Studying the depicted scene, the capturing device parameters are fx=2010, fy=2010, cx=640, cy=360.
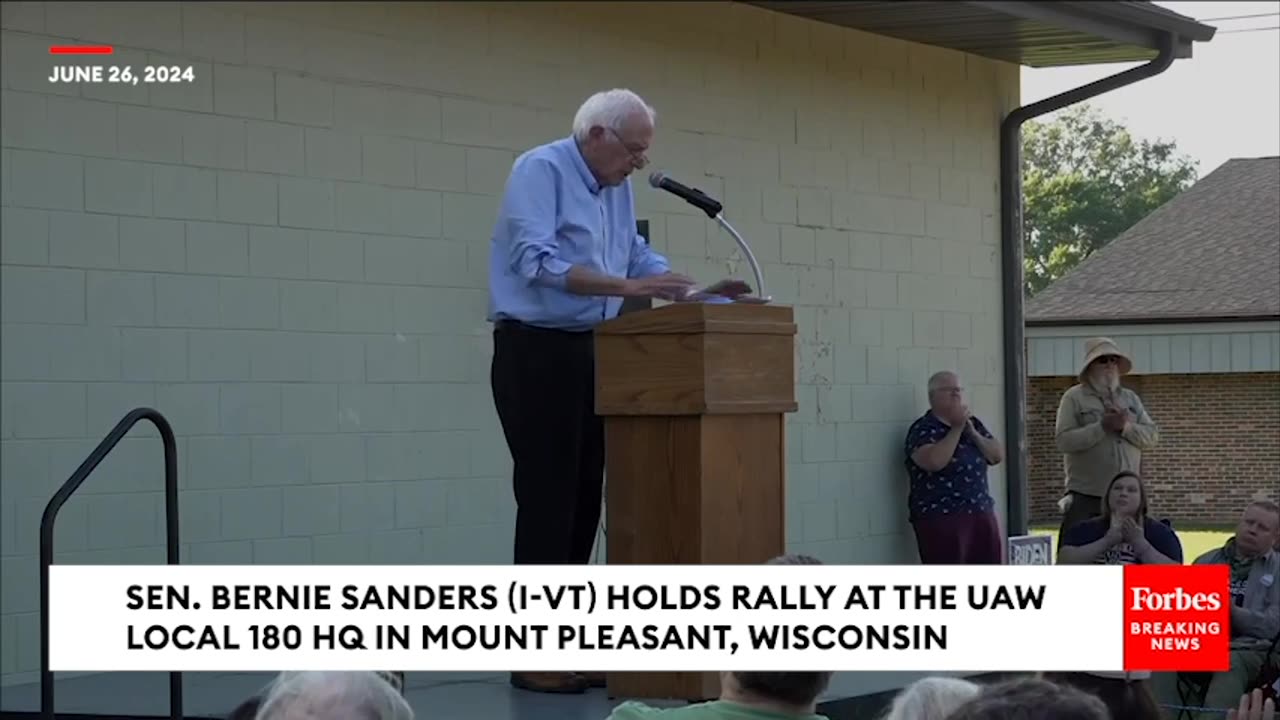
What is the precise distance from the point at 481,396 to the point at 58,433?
1983mm

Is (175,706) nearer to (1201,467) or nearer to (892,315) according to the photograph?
(892,315)

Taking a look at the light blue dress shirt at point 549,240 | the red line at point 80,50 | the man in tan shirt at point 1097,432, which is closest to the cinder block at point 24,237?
the red line at point 80,50

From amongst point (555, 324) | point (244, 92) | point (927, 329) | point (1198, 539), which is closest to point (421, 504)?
point (244, 92)

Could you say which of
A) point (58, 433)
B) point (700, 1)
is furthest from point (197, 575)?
point (700, 1)

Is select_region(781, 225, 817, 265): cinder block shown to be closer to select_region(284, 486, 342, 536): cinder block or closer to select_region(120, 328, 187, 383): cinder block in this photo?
select_region(284, 486, 342, 536): cinder block

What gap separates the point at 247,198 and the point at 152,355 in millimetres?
710

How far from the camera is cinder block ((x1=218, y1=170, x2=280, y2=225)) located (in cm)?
734

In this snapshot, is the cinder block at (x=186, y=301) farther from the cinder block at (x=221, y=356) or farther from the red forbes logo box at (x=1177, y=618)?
the red forbes logo box at (x=1177, y=618)

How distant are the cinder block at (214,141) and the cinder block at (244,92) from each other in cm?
5

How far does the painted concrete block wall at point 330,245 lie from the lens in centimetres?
686

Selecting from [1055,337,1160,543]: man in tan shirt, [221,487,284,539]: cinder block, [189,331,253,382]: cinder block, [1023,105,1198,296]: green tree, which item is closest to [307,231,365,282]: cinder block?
[189,331,253,382]: cinder block

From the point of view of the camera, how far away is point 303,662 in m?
4.62

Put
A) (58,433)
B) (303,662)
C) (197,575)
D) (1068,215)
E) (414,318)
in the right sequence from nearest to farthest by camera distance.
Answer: (303,662) → (197,575) → (58,433) → (414,318) → (1068,215)

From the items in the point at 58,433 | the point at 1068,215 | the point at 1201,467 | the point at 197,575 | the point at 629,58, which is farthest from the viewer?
the point at 1068,215
